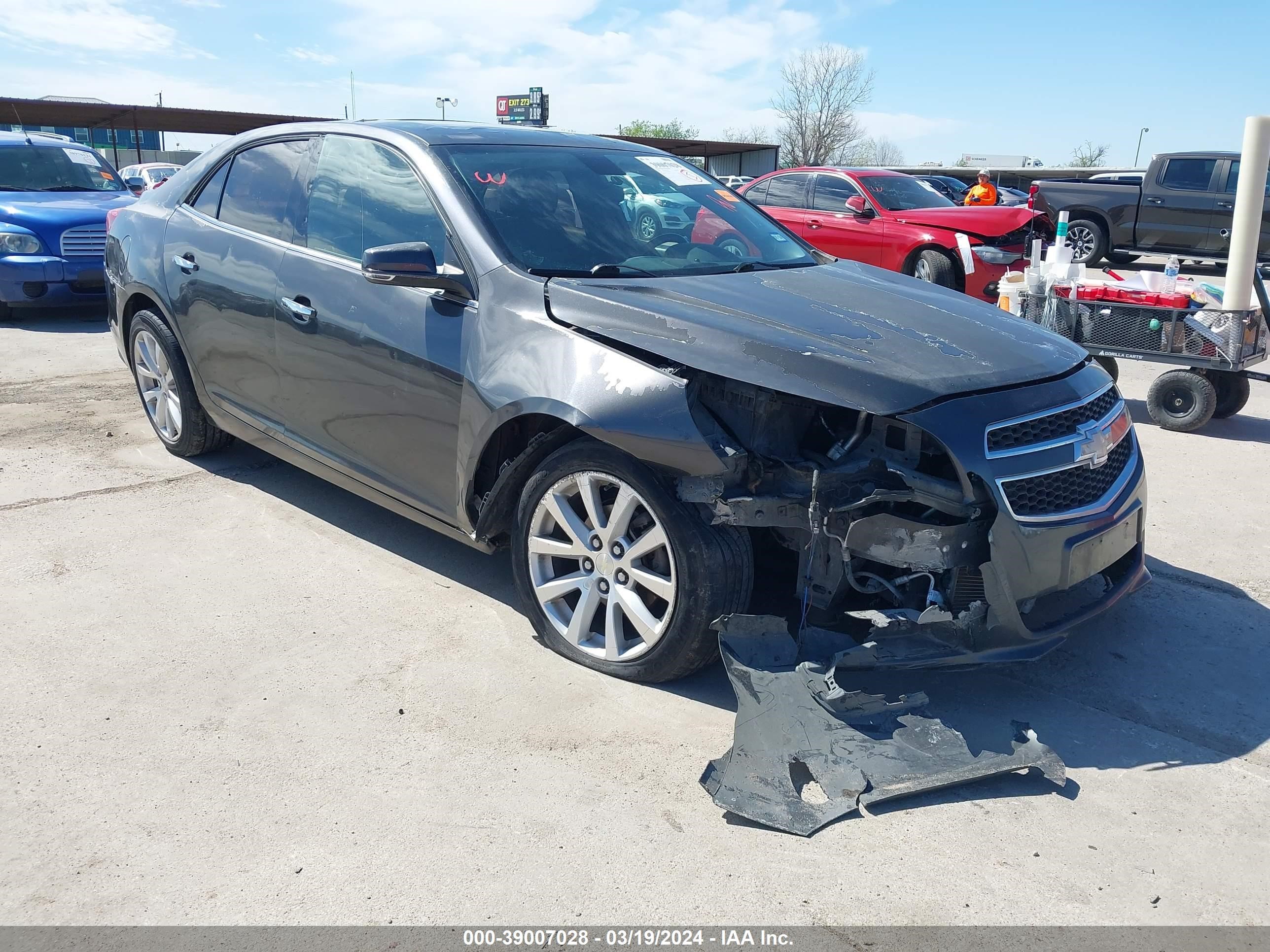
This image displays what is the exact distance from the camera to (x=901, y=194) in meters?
12.9

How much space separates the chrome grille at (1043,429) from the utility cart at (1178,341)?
365 centimetres

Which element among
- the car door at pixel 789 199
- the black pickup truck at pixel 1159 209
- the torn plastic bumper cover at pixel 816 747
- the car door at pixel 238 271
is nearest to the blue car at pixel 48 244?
the car door at pixel 238 271

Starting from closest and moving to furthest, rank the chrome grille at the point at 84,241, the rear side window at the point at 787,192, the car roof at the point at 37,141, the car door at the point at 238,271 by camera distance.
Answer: the car door at the point at 238,271, the chrome grille at the point at 84,241, the car roof at the point at 37,141, the rear side window at the point at 787,192

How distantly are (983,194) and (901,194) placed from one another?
445 cm

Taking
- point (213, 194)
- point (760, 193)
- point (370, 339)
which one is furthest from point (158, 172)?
point (370, 339)

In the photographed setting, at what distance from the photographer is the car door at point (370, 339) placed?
12.4 ft

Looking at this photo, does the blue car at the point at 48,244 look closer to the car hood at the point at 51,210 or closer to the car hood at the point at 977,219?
the car hood at the point at 51,210

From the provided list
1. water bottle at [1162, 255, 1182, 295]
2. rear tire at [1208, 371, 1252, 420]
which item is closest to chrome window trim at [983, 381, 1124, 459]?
water bottle at [1162, 255, 1182, 295]

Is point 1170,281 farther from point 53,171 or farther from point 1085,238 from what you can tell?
point 1085,238

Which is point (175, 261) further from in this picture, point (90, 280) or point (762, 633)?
point (90, 280)

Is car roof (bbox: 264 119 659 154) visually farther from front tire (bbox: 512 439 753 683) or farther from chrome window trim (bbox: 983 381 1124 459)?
chrome window trim (bbox: 983 381 1124 459)

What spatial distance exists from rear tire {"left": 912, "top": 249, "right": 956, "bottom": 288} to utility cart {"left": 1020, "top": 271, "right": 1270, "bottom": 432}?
14.5 feet

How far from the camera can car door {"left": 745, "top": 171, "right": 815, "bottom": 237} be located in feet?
42.2

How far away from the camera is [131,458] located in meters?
5.79
